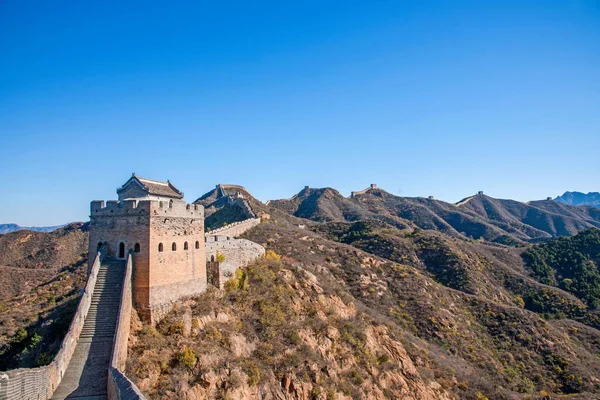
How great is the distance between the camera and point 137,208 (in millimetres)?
17188

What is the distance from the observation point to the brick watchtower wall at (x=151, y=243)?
1700 centimetres

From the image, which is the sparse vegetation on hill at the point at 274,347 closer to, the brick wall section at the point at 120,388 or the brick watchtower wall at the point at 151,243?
the brick watchtower wall at the point at 151,243

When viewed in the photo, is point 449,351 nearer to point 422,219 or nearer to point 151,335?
point 151,335

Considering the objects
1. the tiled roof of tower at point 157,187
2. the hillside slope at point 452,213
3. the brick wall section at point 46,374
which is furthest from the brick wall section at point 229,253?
the hillside slope at point 452,213

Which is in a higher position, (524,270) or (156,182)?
(156,182)

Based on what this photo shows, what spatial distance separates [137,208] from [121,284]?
3150mm

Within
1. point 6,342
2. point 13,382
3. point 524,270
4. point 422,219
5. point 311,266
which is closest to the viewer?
point 13,382

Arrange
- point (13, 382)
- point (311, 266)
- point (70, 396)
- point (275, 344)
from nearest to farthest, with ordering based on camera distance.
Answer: point (13, 382), point (70, 396), point (275, 344), point (311, 266)

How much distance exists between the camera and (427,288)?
4266 centimetres

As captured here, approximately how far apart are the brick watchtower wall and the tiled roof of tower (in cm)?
371

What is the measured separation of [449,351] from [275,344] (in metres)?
19.9

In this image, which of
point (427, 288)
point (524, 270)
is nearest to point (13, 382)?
point (427, 288)

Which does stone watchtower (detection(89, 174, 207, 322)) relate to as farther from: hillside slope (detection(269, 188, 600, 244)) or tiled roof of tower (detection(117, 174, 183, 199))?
hillside slope (detection(269, 188, 600, 244))

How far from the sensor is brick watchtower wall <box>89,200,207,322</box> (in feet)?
55.8
